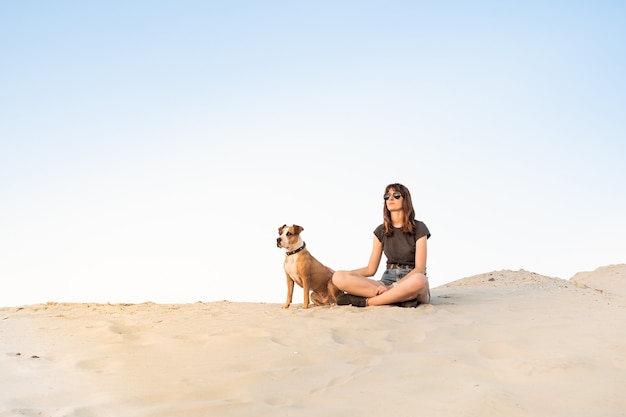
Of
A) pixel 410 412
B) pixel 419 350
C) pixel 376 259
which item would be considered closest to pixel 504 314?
pixel 376 259

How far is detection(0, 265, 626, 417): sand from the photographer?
352cm

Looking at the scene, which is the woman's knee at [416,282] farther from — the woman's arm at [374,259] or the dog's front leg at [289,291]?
the dog's front leg at [289,291]

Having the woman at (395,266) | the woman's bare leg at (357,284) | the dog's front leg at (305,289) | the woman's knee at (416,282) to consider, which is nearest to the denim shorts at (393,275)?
the woman at (395,266)

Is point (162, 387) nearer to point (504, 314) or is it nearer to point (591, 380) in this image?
point (591, 380)

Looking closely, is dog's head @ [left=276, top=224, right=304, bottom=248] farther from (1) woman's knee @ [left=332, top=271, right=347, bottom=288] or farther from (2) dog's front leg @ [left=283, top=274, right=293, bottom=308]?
(1) woman's knee @ [left=332, top=271, right=347, bottom=288]

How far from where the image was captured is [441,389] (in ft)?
12.4

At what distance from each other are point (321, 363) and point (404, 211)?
3194 millimetres

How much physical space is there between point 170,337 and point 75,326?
154 centimetres

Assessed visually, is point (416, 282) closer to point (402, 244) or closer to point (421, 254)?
point (421, 254)

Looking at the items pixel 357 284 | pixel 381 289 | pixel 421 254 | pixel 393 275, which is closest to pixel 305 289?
pixel 357 284

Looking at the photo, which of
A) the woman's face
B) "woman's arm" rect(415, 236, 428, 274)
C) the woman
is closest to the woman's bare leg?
the woman

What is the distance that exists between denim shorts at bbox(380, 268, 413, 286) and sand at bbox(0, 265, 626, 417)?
2.12 ft

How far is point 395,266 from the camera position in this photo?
739 cm

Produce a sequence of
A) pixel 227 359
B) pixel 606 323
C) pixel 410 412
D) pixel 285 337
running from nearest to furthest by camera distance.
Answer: pixel 410 412, pixel 227 359, pixel 285 337, pixel 606 323
